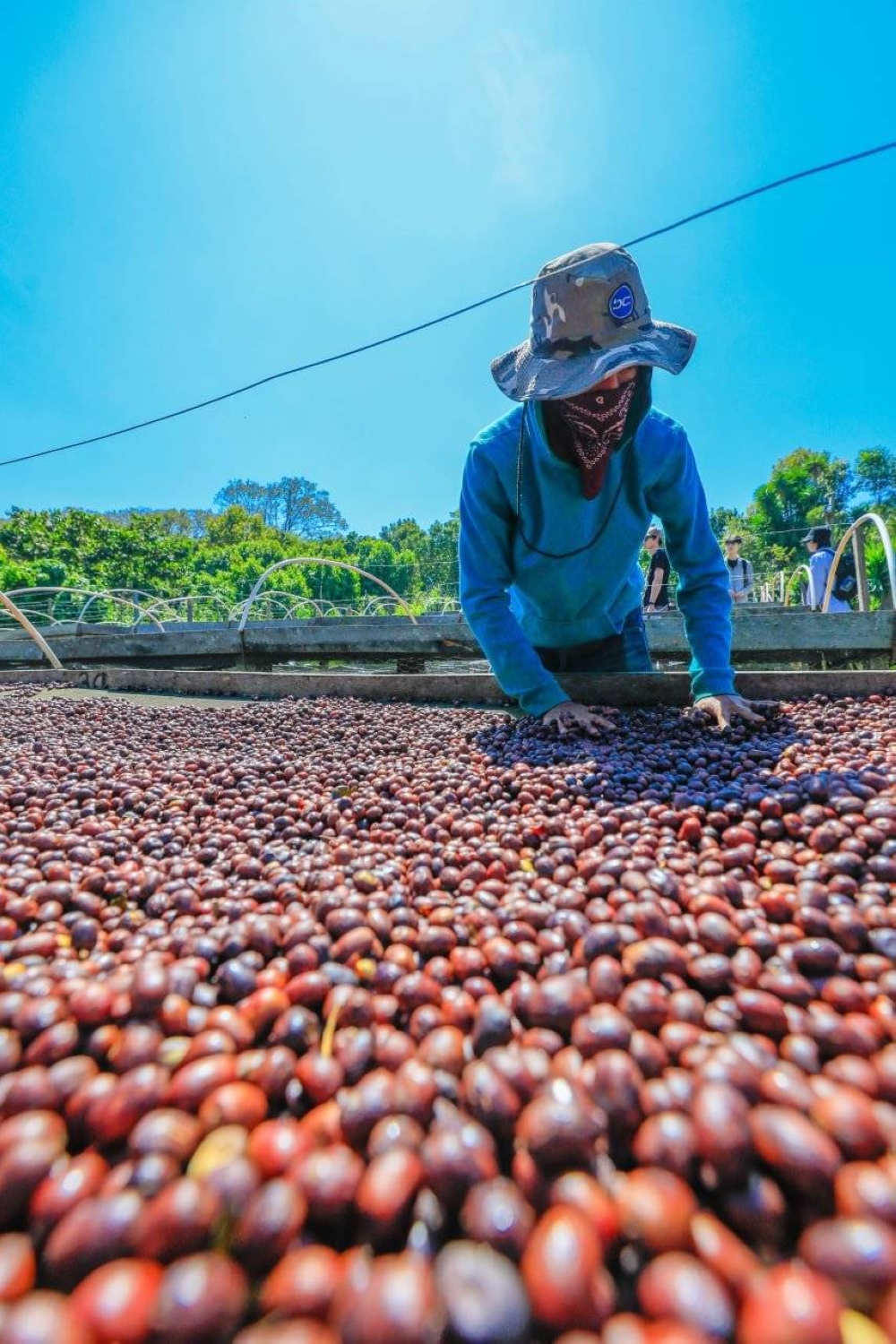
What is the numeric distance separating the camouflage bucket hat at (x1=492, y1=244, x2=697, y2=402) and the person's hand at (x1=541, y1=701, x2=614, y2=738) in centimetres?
115

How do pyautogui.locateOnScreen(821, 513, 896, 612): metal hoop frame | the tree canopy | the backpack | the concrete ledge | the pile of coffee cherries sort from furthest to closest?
the tree canopy → the backpack → pyautogui.locateOnScreen(821, 513, 896, 612): metal hoop frame → the concrete ledge → the pile of coffee cherries

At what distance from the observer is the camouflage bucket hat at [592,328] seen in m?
2.08

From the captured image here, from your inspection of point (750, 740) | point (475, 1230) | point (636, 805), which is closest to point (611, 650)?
point (750, 740)

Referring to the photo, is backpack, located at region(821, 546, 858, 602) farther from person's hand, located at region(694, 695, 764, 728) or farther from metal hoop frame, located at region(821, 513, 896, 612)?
person's hand, located at region(694, 695, 764, 728)

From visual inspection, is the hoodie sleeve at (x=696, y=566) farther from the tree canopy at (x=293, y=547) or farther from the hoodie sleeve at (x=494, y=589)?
the tree canopy at (x=293, y=547)

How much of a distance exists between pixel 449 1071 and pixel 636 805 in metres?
0.93

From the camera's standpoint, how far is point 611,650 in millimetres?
3182

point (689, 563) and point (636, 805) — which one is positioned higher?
point (689, 563)

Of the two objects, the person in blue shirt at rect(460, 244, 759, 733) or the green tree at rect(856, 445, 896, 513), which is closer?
the person in blue shirt at rect(460, 244, 759, 733)

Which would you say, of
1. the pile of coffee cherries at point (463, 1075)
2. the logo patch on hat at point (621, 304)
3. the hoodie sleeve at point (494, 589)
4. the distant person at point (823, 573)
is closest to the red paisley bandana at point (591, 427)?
the logo patch on hat at point (621, 304)

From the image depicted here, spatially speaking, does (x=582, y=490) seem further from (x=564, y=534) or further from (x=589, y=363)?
(x=589, y=363)

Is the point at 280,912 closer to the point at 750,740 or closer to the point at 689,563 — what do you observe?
the point at 750,740

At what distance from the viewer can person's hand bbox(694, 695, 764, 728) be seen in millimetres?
2244

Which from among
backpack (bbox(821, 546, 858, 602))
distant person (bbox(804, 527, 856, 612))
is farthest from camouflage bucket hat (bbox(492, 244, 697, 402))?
distant person (bbox(804, 527, 856, 612))
